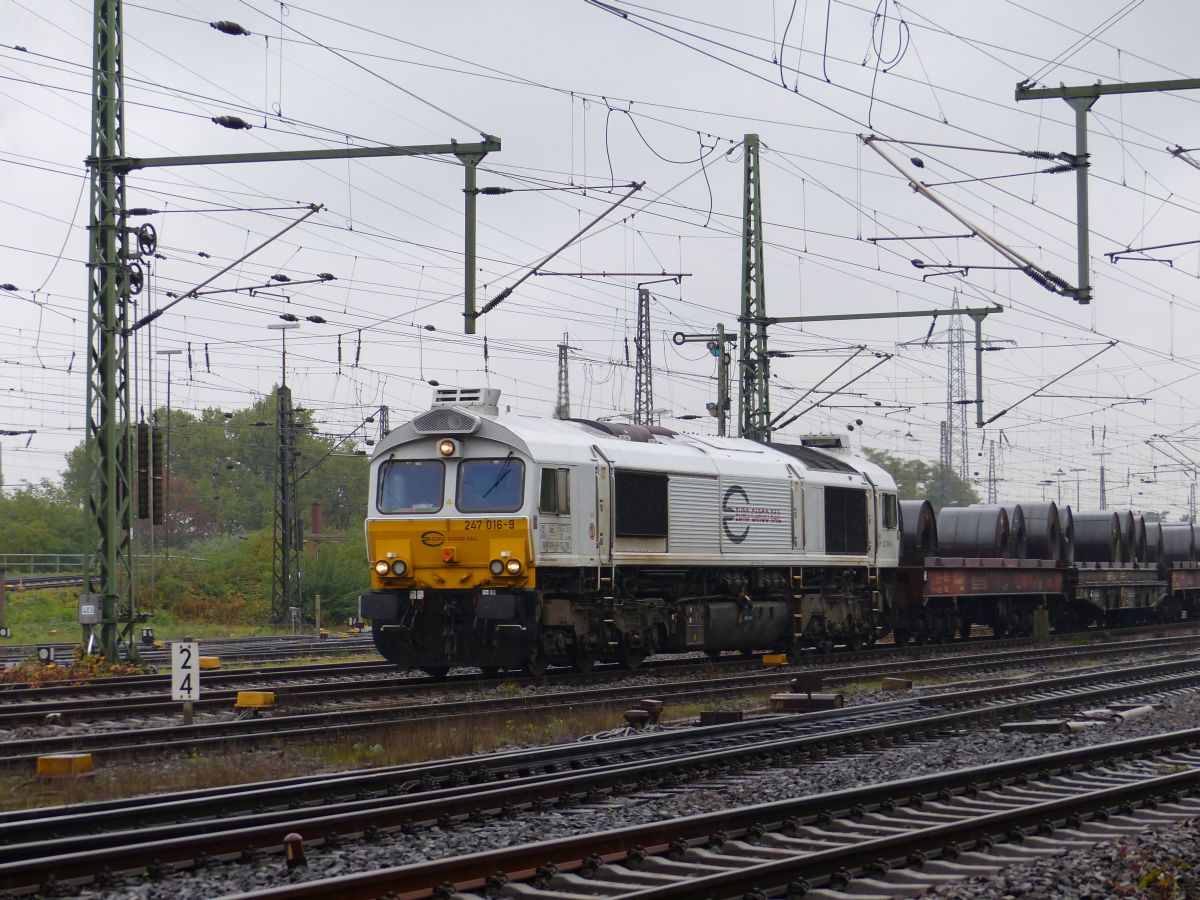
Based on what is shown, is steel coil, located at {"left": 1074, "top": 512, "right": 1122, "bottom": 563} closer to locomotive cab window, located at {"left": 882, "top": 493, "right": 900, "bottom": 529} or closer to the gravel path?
locomotive cab window, located at {"left": 882, "top": 493, "right": 900, "bottom": 529}

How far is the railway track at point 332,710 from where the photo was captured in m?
13.6

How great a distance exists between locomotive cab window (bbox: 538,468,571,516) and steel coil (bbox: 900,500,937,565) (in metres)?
12.2

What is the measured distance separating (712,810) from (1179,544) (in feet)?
120

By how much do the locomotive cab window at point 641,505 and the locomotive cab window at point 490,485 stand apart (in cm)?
207

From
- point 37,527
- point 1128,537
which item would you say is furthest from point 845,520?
point 37,527

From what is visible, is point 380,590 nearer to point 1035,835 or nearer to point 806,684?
point 806,684

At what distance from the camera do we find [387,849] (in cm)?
884

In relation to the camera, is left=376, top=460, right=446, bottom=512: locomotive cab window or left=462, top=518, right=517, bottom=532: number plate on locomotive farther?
left=376, top=460, right=446, bottom=512: locomotive cab window

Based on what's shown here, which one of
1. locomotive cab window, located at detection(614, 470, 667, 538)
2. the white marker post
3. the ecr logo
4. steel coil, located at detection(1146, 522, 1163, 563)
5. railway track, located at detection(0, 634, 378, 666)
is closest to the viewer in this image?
the white marker post

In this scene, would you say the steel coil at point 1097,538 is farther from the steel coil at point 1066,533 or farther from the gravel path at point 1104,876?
the gravel path at point 1104,876

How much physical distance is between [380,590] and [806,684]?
6.42 meters

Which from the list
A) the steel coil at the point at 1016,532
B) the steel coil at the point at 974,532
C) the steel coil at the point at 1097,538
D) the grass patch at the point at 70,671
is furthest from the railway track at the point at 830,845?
the steel coil at the point at 1097,538

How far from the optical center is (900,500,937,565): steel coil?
30891 mm

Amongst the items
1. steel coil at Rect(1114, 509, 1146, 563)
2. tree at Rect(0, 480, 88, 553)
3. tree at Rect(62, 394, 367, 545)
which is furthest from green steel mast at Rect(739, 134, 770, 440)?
tree at Rect(62, 394, 367, 545)
